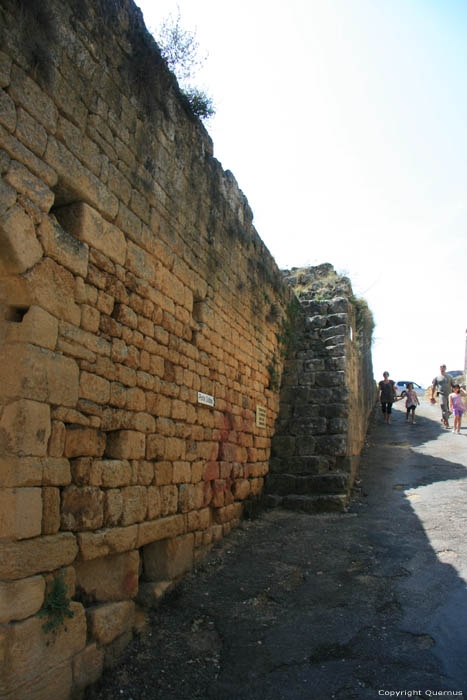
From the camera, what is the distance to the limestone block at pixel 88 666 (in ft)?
10.6

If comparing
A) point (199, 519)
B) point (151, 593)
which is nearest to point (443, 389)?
point (199, 519)

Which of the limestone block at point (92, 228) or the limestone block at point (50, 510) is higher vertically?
the limestone block at point (92, 228)

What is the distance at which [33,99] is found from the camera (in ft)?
10.7

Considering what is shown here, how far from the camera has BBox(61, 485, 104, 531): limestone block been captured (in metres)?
3.35

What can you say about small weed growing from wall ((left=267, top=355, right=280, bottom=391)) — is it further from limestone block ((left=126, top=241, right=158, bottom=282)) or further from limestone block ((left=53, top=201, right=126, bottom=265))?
limestone block ((left=53, top=201, right=126, bottom=265))

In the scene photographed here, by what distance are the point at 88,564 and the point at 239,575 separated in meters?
2.13

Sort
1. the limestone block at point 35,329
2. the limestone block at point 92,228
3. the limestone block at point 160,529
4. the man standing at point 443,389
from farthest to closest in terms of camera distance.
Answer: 1. the man standing at point 443,389
2. the limestone block at point 160,529
3. the limestone block at point 92,228
4. the limestone block at point 35,329

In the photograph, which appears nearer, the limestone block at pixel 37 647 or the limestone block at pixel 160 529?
the limestone block at pixel 37 647

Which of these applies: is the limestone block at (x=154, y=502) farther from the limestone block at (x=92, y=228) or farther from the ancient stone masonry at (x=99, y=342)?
the limestone block at (x=92, y=228)

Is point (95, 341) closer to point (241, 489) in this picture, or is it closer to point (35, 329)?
point (35, 329)

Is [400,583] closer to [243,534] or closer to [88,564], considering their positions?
[243,534]

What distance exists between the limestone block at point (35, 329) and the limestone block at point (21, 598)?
54.2 inches

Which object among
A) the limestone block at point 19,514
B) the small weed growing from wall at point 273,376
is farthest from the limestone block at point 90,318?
the small weed growing from wall at point 273,376

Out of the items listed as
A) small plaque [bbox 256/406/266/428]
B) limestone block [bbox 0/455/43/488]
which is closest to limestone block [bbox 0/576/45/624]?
limestone block [bbox 0/455/43/488]
